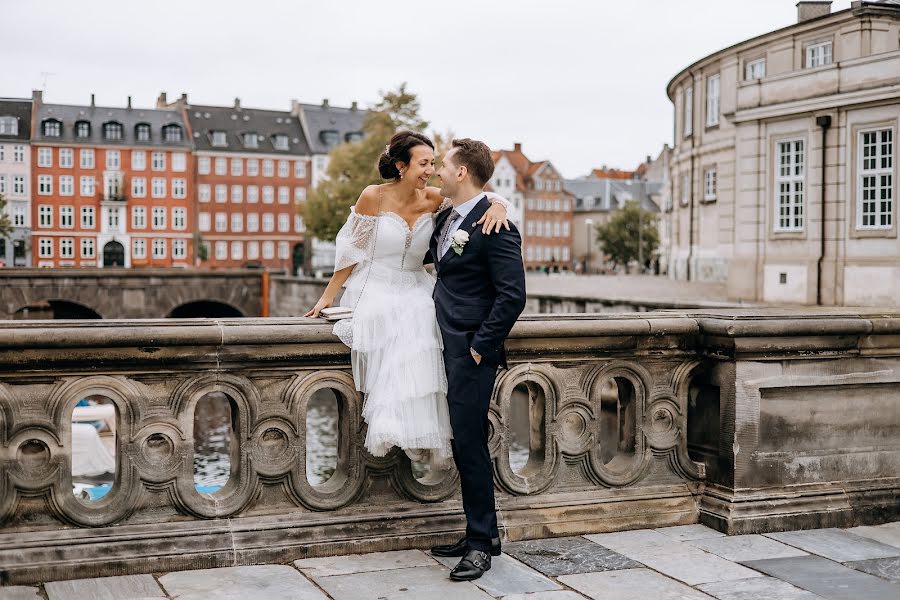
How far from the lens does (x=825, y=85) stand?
26.7 m

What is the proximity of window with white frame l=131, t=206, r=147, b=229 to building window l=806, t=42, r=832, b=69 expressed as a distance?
201 ft

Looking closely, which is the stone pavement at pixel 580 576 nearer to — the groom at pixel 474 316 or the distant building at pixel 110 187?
the groom at pixel 474 316

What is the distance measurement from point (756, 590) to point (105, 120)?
292 ft

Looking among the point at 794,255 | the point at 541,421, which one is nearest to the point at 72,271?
the point at 794,255

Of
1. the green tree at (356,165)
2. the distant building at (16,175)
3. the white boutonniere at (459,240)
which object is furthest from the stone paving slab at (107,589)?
the distant building at (16,175)

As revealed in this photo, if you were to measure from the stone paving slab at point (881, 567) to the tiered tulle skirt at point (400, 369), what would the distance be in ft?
6.24

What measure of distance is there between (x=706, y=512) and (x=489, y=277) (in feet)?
6.09

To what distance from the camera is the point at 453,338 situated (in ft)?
15.6

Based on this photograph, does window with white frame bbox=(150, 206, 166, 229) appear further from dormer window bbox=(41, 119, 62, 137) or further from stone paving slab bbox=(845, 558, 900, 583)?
stone paving slab bbox=(845, 558, 900, 583)

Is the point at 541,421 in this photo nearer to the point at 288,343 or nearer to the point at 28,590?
the point at 288,343

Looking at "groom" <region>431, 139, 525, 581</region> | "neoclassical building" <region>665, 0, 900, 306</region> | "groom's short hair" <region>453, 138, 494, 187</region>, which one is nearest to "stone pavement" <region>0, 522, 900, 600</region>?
"groom" <region>431, 139, 525, 581</region>

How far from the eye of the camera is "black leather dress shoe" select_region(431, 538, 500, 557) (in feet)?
15.8

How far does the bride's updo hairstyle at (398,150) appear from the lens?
5094 millimetres

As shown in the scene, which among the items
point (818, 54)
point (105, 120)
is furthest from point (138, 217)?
A: point (818, 54)
